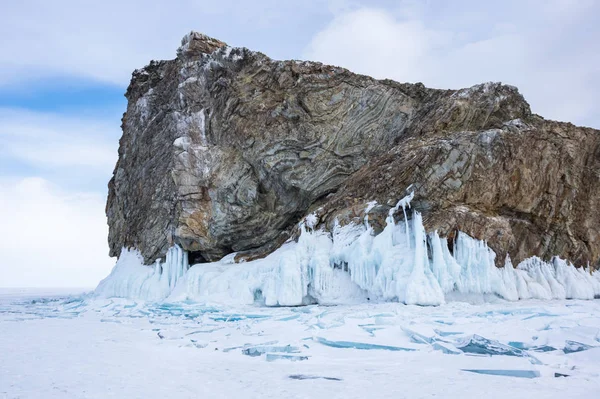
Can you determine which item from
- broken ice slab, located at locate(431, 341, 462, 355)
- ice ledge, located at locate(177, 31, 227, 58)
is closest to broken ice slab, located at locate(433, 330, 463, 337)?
broken ice slab, located at locate(431, 341, 462, 355)

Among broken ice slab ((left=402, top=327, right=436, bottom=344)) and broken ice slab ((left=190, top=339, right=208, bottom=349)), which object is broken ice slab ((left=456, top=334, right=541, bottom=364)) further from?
broken ice slab ((left=190, top=339, right=208, bottom=349))

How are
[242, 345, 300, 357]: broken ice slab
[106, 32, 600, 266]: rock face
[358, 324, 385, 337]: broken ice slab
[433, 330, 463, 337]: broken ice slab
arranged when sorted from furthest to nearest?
[106, 32, 600, 266]: rock face → [358, 324, 385, 337]: broken ice slab → [433, 330, 463, 337]: broken ice slab → [242, 345, 300, 357]: broken ice slab

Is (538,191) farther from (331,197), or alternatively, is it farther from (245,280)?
(245,280)

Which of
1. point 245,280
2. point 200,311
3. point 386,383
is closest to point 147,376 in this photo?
point 386,383

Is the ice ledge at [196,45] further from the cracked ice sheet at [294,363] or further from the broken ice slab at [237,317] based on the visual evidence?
the cracked ice sheet at [294,363]

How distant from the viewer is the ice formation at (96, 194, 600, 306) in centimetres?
1809

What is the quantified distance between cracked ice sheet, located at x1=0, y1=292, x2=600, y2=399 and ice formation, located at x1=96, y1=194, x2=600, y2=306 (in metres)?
4.97

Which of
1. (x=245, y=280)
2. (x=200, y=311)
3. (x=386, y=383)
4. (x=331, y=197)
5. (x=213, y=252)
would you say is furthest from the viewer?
(x=213, y=252)

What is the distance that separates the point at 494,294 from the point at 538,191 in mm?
5997

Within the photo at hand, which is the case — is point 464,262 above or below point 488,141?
below

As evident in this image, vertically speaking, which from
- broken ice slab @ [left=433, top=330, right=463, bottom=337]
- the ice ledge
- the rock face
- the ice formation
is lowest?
broken ice slab @ [left=433, top=330, right=463, bottom=337]

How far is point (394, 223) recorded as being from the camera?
20125 mm

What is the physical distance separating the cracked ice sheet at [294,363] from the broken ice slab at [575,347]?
135 millimetres

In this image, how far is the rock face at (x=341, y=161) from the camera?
20375 mm
